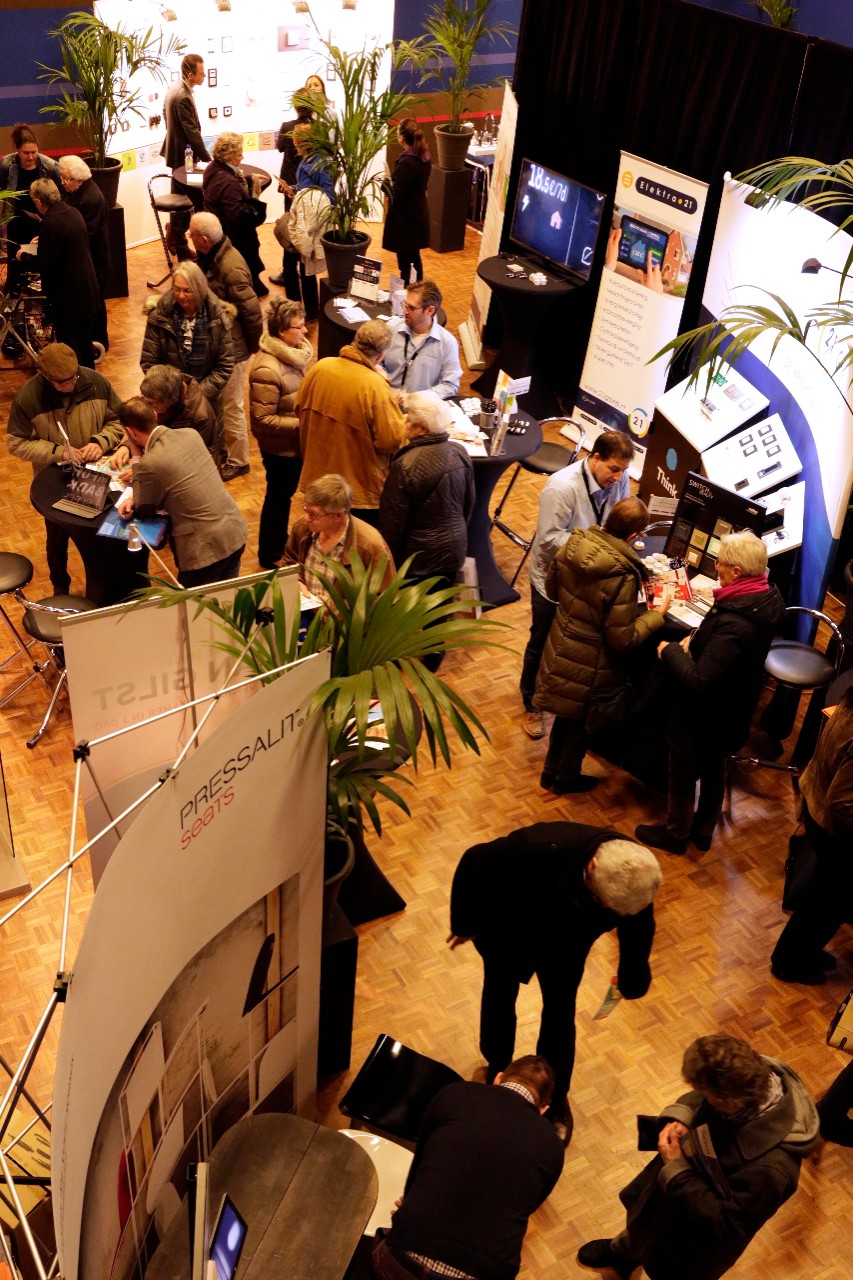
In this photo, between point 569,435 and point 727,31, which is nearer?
point 727,31

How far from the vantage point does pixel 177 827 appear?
219cm

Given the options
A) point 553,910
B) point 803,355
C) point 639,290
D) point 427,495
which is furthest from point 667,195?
point 553,910

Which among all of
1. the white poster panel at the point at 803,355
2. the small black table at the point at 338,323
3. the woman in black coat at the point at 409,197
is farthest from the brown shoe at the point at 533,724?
the woman in black coat at the point at 409,197

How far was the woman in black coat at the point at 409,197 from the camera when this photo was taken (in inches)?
335

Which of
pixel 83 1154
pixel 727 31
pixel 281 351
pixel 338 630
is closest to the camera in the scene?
pixel 83 1154

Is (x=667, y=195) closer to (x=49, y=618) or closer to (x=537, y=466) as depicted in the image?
(x=537, y=466)

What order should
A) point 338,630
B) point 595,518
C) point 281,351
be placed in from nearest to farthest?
1. point 338,630
2. point 595,518
3. point 281,351

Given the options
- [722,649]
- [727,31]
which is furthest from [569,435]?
[722,649]

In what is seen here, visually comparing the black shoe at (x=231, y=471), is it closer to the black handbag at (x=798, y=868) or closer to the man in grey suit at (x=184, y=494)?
the man in grey suit at (x=184, y=494)

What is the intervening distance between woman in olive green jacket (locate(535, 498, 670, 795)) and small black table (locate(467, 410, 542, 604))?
1361 millimetres

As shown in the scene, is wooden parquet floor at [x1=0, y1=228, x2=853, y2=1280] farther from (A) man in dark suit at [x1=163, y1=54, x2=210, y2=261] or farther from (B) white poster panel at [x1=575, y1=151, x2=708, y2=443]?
(A) man in dark suit at [x1=163, y1=54, x2=210, y2=261]

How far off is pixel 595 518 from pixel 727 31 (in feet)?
10.4

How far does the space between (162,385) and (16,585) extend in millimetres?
1064

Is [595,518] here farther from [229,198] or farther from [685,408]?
[229,198]
